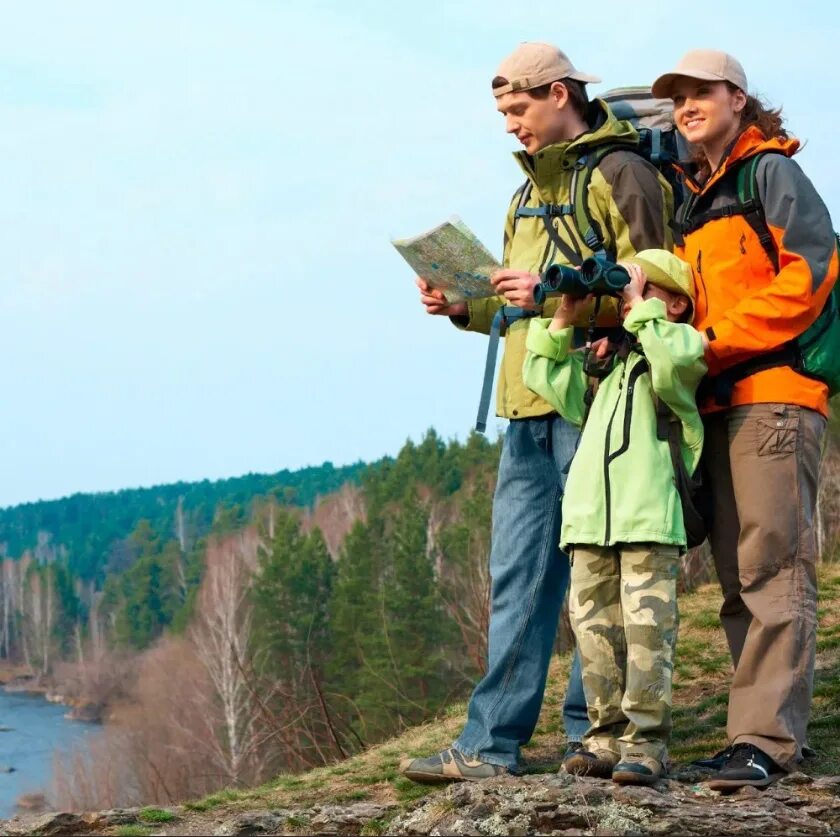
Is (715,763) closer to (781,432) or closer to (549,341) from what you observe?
(781,432)

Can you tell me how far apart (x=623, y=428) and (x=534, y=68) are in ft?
3.96

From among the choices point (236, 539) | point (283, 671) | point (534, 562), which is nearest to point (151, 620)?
point (236, 539)

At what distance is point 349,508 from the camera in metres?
64.0

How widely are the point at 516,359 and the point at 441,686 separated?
29887 millimetres

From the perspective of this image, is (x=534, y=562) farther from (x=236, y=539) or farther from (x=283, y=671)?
(x=236, y=539)

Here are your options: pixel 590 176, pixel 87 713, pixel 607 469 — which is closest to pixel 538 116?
pixel 590 176

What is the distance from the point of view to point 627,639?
13.5ft

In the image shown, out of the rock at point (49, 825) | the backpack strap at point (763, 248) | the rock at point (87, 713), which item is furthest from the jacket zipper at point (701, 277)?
the rock at point (87, 713)

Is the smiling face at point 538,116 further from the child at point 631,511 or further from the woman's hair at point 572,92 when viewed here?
the child at point 631,511

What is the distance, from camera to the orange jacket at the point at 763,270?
409cm

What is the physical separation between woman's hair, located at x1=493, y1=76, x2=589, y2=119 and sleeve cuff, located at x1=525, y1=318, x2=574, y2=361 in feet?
2.48

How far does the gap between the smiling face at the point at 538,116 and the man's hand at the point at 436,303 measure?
567 millimetres

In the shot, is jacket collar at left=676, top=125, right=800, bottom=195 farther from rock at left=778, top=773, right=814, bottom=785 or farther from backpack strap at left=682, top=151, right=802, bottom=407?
rock at left=778, top=773, right=814, bottom=785

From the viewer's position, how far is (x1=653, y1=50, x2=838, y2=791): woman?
4113 mm
